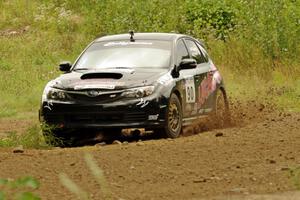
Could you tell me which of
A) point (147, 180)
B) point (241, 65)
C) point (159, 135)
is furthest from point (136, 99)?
point (241, 65)

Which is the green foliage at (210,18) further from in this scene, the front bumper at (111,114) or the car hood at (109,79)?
the front bumper at (111,114)

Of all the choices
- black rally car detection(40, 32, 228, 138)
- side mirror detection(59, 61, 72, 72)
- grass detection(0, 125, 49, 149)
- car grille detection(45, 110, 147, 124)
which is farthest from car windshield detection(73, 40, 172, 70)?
grass detection(0, 125, 49, 149)

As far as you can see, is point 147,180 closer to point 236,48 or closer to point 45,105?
point 45,105

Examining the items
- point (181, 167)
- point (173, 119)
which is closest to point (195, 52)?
point (173, 119)

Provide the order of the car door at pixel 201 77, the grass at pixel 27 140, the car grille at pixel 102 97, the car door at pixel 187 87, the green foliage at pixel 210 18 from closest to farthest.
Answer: the grass at pixel 27 140 < the car grille at pixel 102 97 < the car door at pixel 187 87 < the car door at pixel 201 77 < the green foliage at pixel 210 18

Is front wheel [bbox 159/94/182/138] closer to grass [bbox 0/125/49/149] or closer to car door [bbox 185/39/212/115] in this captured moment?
car door [bbox 185/39/212/115]

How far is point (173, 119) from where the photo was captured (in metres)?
12.8

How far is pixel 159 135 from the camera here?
12703 millimetres

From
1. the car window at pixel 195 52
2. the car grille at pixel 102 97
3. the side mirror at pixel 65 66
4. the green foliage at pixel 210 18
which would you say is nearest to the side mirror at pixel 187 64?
the car window at pixel 195 52

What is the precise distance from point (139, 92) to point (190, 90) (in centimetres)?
147

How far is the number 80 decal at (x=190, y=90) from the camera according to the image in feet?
44.0

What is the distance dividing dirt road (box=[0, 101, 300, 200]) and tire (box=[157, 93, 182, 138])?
2.35 ft

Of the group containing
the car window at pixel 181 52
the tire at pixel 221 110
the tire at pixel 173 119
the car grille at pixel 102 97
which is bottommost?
the tire at pixel 221 110

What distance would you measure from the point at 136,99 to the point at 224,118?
8.96ft
